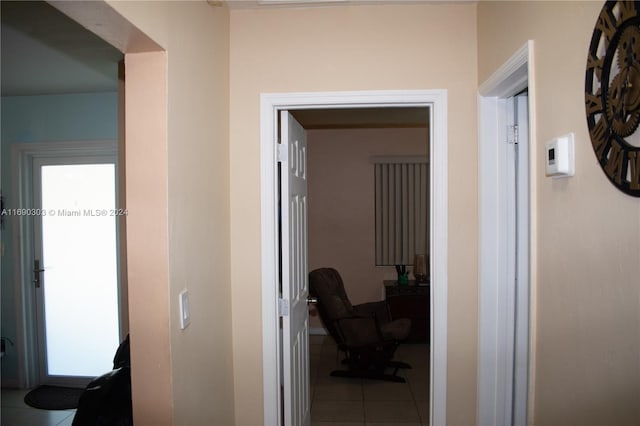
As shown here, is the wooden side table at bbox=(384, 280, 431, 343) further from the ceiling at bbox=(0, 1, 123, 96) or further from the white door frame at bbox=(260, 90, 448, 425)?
the ceiling at bbox=(0, 1, 123, 96)

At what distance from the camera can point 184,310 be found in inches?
60.9

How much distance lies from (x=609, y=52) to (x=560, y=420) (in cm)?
105

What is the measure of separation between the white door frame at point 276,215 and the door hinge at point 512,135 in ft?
0.92

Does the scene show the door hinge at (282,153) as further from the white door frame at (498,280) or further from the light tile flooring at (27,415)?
the light tile flooring at (27,415)

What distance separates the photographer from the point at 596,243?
1119 mm

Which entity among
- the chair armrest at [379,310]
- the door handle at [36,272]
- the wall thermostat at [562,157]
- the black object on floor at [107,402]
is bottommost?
the chair armrest at [379,310]

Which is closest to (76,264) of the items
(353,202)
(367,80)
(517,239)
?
(367,80)

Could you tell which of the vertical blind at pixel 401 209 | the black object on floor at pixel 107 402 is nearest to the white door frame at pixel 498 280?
the black object on floor at pixel 107 402

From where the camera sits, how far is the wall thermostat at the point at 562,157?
1242mm

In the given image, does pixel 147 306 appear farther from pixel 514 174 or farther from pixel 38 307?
pixel 38 307

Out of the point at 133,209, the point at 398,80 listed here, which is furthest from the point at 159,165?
the point at 398,80

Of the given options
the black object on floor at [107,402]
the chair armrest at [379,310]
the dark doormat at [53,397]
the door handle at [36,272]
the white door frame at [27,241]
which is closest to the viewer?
the black object on floor at [107,402]

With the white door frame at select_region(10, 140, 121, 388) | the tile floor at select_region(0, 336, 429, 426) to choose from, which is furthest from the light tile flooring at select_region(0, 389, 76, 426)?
the white door frame at select_region(10, 140, 121, 388)

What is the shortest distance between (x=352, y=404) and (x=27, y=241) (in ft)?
10.0
